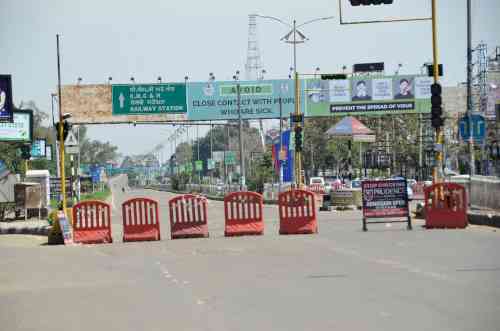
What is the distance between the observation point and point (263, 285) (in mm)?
12461

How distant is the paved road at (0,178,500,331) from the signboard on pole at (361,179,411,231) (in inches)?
103

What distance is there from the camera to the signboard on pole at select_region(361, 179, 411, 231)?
78.7 feet

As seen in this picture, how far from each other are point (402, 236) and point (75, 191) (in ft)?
91.1

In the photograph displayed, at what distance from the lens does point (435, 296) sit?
1080cm

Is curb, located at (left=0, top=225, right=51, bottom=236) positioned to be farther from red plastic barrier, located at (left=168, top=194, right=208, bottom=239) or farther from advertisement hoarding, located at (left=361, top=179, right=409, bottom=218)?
advertisement hoarding, located at (left=361, top=179, right=409, bottom=218)

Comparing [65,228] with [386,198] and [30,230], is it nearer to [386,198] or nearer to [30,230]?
[30,230]

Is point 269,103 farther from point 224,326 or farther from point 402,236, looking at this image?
point 224,326

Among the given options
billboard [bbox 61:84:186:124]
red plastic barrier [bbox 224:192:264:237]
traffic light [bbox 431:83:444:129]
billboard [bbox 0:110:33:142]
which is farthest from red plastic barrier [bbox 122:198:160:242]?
billboard [bbox 61:84:186:124]

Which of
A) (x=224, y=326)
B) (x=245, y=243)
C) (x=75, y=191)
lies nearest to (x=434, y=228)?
(x=245, y=243)

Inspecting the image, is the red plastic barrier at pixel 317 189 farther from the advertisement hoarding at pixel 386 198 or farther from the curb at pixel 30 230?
the advertisement hoarding at pixel 386 198

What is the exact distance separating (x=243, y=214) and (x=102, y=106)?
3506 cm

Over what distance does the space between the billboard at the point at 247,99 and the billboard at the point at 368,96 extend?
1.62m

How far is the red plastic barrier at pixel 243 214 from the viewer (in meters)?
24.3

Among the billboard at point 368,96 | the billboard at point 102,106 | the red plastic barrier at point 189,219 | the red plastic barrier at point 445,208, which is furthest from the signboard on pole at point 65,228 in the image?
the billboard at point 368,96
